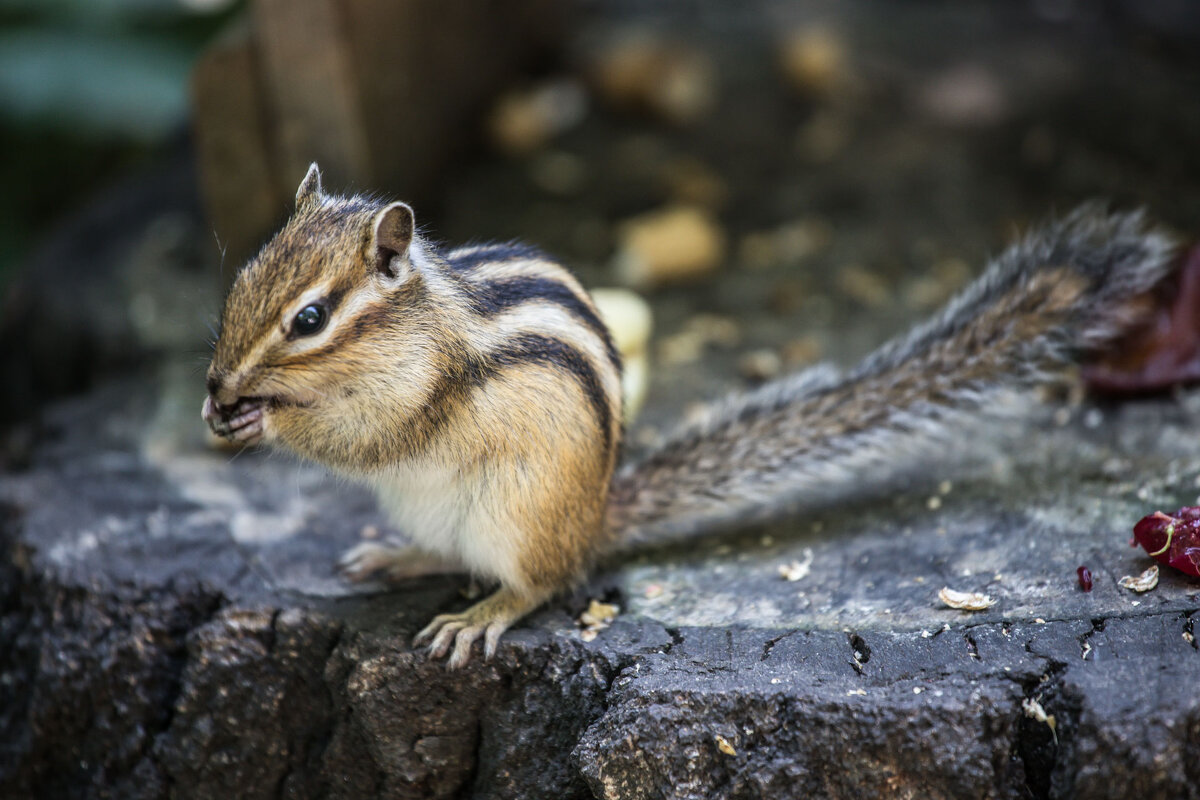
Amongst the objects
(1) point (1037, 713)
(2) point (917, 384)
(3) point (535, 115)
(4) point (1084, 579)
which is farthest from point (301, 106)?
(1) point (1037, 713)

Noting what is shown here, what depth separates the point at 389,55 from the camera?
4340mm

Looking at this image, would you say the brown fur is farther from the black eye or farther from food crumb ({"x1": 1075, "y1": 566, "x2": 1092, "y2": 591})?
food crumb ({"x1": 1075, "y1": 566, "x2": 1092, "y2": 591})

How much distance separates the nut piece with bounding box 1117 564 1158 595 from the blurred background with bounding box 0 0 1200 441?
57.1 inches

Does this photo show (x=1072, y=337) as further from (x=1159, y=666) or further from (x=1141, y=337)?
(x=1159, y=666)

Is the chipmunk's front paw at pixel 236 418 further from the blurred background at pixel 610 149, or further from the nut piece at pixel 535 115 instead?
the nut piece at pixel 535 115

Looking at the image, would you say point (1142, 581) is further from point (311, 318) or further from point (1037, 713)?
point (311, 318)

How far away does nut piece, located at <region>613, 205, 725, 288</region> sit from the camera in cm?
430

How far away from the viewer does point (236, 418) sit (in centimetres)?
230

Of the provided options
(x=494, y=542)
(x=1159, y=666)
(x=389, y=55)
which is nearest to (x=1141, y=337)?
(x=1159, y=666)

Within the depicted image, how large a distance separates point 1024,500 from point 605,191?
2725 millimetres

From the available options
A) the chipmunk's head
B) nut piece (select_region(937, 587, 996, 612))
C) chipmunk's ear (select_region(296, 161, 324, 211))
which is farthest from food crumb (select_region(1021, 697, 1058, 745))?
chipmunk's ear (select_region(296, 161, 324, 211))

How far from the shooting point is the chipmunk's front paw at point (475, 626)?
2.37 m

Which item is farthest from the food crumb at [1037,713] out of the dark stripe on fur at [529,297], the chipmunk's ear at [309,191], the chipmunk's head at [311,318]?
the chipmunk's ear at [309,191]

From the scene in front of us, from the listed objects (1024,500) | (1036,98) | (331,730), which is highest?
(1036,98)
